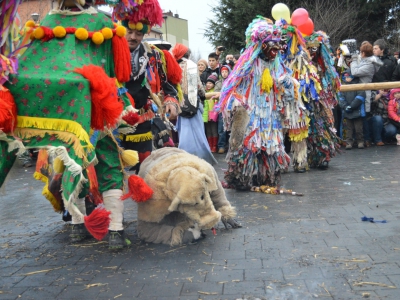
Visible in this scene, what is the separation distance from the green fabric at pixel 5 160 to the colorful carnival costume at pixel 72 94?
12cm

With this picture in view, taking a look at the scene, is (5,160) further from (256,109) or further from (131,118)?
(256,109)

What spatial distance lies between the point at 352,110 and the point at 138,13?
8364mm

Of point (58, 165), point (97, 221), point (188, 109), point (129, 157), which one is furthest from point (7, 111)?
point (188, 109)

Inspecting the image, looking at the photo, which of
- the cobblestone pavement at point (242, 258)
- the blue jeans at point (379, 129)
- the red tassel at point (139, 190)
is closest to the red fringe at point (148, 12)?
the red tassel at point (139, 190)

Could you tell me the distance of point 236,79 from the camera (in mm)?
7461

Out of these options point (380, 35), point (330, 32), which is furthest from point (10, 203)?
point (380, 35)

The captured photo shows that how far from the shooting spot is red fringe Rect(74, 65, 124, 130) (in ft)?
13.8

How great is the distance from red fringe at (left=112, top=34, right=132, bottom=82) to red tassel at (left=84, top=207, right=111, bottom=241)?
116 cm

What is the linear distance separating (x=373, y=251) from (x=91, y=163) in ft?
7.58

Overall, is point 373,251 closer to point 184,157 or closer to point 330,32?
point 184,157

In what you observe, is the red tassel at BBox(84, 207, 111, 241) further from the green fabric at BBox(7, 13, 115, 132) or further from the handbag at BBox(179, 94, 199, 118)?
the handbag at BBox(179, 94, 199, 118)

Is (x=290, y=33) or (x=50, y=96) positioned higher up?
(x=290, y=33)

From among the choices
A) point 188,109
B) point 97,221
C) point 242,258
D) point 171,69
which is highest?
point 171,69

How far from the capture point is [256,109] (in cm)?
759
